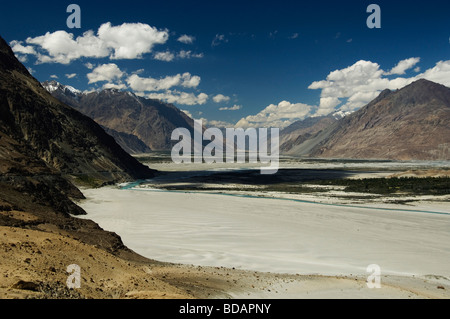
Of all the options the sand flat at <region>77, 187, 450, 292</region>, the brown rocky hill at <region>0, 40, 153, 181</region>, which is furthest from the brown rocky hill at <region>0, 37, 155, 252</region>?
the sand flat at <region>77, 187, 450, 292</region>

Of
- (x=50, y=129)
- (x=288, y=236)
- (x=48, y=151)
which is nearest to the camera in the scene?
(x=288, y=236)

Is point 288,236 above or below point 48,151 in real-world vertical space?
below

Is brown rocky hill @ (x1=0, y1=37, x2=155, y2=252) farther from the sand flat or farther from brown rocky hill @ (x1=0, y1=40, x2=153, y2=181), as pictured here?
the sand flat

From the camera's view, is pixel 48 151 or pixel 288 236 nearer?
pixel 288 236

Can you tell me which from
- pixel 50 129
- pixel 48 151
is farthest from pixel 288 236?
pixel 50 129

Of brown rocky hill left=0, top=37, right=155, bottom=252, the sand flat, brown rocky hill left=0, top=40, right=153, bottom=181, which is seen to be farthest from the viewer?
brown rocky hill left=0, top=40, right=153, bottom=181

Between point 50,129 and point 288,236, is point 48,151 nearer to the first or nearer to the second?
point 50,129

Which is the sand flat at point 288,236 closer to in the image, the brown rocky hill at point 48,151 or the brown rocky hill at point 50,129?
the brown rocky hill at point 48,151

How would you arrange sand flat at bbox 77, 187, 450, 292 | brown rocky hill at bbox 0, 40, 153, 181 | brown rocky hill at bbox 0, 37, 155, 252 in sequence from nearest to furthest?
1. sand flat at bbox 77, 187, 450, 292
2. brown rocky hill at bbox 0, 37, 155, 252
3. brown rocky hill at bbox 0, 40, 153, 181
